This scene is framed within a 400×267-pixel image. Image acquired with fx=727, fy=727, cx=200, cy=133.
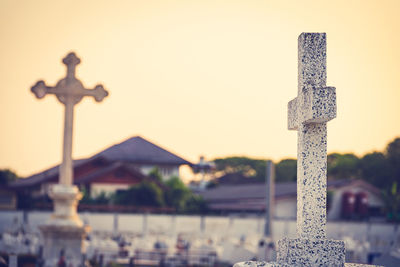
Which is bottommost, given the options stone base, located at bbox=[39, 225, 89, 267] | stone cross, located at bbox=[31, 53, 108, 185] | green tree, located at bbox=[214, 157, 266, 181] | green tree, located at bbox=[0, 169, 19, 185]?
stone base, located at bbox=[39, 225, 89, 267]

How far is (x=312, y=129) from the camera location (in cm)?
621

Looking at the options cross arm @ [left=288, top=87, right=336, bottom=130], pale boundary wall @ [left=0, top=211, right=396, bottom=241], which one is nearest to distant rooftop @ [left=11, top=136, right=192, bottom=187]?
pale boundary wall @ [left=0, top=211, right=396, bottom=241]

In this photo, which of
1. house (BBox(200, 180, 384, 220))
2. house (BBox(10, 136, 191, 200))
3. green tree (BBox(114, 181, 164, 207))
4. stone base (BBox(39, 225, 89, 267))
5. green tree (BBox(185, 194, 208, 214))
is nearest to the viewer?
stone base (BBox(39, 225, 89, 267))

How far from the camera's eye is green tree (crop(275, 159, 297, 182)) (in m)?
73.6

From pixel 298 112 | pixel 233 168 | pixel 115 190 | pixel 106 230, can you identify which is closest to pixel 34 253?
pixel 106 230

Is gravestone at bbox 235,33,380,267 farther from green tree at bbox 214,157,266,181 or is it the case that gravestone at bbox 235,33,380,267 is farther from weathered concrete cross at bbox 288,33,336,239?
green tree at bbox 214,157,266,181

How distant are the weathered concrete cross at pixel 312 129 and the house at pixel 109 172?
3571 centimetres

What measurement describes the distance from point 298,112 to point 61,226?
1196cm

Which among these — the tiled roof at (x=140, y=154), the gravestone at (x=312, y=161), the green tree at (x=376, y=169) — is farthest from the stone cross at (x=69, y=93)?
the green tree at (x=376, y=169)

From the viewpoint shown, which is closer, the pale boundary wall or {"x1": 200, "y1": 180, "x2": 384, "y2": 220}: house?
the pale boundary wall

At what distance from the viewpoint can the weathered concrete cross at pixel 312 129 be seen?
6.00m

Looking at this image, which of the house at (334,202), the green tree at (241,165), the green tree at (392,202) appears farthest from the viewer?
the green tree at (241,165)

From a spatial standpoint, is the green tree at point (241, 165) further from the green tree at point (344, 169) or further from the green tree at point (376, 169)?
the green tree at point (376, 169)

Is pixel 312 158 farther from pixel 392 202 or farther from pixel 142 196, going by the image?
pixel 392 202
